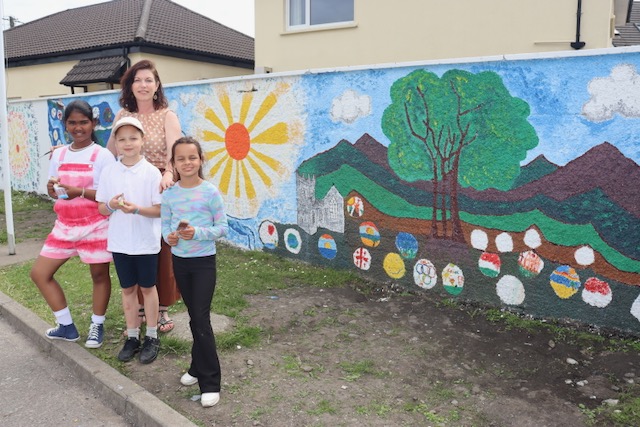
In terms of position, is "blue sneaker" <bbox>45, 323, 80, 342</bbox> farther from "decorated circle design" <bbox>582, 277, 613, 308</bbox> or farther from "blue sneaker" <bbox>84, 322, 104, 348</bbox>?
"decorated circle design" <bbox>582, 277, 613, 308</bbox>

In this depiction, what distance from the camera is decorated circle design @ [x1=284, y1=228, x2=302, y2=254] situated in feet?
20.0

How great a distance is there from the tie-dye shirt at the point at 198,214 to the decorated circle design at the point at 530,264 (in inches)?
98.1

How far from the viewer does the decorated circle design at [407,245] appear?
16.5 ft

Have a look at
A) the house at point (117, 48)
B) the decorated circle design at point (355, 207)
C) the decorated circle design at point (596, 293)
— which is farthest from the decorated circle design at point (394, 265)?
the house at point (117, 48)

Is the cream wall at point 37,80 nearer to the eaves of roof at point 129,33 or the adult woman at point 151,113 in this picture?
the eaves of roof at point 129,33

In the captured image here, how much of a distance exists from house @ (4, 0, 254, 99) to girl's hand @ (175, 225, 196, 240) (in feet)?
48.5

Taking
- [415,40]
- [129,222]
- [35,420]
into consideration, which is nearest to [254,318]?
[129,222]

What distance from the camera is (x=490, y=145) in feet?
14.7

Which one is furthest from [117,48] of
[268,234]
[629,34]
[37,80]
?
[629,34]

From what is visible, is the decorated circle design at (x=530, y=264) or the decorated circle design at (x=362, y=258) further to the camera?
the decorated circle design at (x=362, y=258)

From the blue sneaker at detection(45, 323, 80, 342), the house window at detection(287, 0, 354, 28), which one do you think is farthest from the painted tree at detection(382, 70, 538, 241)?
the house window at detection(287, 0, 354, 28)

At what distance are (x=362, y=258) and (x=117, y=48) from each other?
14966 mm

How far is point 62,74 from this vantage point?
19375 millimetres

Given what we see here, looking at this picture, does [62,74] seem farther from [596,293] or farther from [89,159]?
[596,293]
